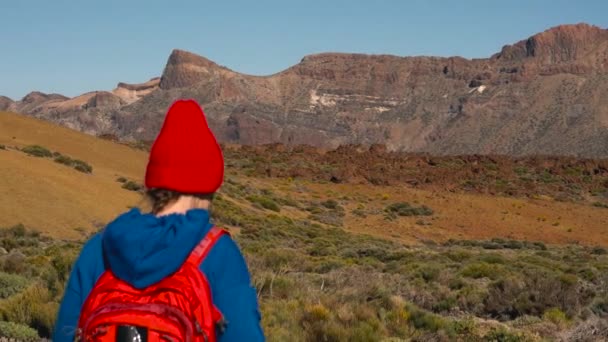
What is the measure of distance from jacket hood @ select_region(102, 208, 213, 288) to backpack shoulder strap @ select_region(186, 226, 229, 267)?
1 centimetres

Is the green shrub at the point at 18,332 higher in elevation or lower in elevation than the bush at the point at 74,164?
higher

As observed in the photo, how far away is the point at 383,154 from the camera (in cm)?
6300

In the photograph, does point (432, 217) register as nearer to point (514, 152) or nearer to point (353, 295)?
point (353, 295)

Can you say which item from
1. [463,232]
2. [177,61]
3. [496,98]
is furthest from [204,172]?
[177,61]

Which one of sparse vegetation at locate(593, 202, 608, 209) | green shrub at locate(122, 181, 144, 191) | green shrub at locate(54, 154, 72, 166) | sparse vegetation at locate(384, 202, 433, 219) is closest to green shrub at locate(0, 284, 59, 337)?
green shrub at locate(122, 181, 144, 191)

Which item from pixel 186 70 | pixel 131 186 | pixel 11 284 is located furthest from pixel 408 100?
pixel 11 284

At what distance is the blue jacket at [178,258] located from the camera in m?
2.37

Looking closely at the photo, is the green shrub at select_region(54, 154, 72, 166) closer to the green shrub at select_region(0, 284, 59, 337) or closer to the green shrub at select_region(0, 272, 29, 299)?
the green shrub at select_region(0, 272, 29, 299)

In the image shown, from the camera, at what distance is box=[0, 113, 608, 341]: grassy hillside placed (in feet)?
29.1

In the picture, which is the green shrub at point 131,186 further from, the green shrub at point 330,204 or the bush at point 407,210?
the bush at point 407,210

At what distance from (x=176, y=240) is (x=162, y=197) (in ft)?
0.80

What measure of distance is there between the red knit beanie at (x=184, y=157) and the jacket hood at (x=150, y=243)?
0.32 feet

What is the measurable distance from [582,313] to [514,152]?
385ft

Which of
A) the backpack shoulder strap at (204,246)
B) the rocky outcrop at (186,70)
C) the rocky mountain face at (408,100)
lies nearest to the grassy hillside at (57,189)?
the backpack shoulder strap at (204,246)
